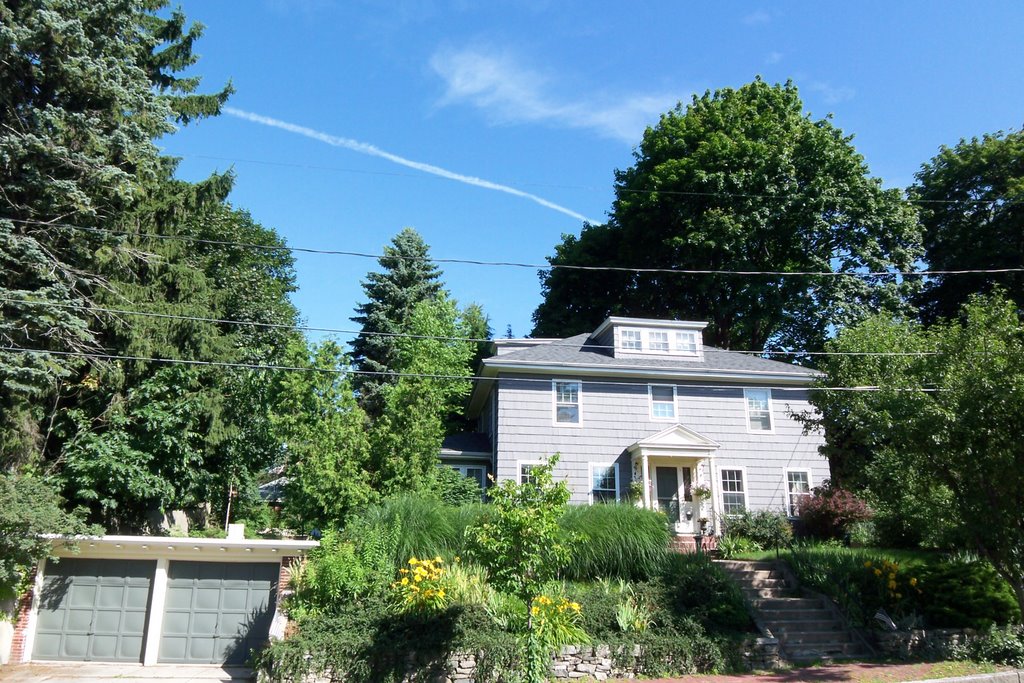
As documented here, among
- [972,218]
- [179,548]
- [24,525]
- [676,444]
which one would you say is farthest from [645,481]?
[972,218]

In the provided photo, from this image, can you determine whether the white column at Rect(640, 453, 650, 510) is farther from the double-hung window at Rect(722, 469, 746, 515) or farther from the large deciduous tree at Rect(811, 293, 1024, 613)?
the large deciduous tree at Rect(811, 293, 1024, 613)

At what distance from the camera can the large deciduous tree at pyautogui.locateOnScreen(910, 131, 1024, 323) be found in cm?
3117

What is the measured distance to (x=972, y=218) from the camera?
3306 cm

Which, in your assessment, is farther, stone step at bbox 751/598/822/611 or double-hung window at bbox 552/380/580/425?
double-hung window at bbox 552/380/580/425

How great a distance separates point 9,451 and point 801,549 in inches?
739

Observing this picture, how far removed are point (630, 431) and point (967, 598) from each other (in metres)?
10.0

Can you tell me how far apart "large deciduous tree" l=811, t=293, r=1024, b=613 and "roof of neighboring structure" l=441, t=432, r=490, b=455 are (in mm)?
12437

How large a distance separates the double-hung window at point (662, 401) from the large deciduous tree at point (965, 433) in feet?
27.8

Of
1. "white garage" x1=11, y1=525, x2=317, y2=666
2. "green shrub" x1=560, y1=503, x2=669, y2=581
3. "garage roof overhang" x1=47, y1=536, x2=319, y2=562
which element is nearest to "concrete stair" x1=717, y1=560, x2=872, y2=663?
"green shrub" x1=560, y1=503, x2=669, y2=581

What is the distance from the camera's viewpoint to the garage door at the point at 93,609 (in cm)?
1503

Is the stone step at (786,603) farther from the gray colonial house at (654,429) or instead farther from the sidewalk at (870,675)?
the gray colonial house at (654,429)

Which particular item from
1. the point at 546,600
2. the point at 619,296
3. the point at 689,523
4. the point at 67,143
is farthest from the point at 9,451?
the point at 619,296

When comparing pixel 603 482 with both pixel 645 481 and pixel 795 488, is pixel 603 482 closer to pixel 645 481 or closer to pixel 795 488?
pixel 645 481

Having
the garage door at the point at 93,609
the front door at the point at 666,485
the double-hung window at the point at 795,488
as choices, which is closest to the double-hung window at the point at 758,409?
the double-hung window at the point at 795,488
